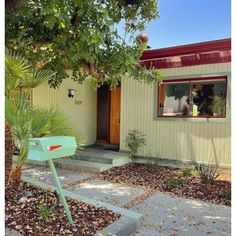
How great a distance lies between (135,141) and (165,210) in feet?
12.9

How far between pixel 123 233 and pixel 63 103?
23.0ft

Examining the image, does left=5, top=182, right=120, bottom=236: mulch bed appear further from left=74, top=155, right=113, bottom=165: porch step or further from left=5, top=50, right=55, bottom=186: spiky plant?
left=74, top=155, right=113, bottom=165: porch step

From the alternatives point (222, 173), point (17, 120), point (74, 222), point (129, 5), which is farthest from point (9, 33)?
point (222, 173)

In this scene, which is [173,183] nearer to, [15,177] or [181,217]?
[181,217]

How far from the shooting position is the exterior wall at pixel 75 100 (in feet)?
30.8

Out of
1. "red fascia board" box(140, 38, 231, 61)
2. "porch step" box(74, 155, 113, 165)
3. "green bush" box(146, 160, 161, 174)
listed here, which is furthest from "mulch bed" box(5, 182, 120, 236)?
"red fascia board" box(140, 38, 231, 61)

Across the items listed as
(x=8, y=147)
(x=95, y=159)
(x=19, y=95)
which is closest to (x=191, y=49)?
(x=95, y=159)

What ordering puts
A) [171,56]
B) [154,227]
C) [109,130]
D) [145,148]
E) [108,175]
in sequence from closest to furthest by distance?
[154,227] → [108,175] → [171,56] → [145,148] → [109,130]

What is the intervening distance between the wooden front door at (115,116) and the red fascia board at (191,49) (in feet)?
8.18

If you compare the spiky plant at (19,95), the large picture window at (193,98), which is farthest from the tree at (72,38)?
the large picture window at (193,98)

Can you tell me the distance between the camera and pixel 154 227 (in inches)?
152

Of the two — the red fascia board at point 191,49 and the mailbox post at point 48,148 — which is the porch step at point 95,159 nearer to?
the red fascia board at point 191,49

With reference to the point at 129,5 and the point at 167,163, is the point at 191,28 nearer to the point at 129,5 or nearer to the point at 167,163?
the point at 129,5

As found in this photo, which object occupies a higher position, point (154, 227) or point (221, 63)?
point (221, 63)
